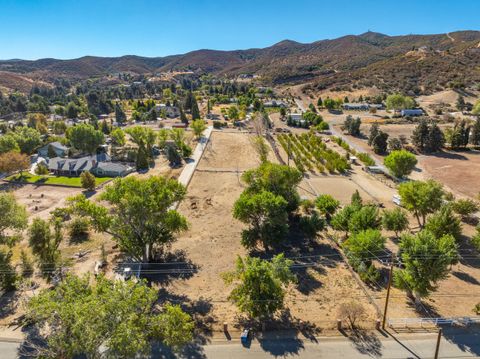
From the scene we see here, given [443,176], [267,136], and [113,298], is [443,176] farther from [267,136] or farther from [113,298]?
[113,298]

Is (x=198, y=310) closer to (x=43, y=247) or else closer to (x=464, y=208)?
(x=43, y=247)

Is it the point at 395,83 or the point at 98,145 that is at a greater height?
the point at 395,83

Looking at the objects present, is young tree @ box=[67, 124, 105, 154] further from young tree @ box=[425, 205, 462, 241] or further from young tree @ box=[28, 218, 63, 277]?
young tree @ box=[425, 205, 462, 241]

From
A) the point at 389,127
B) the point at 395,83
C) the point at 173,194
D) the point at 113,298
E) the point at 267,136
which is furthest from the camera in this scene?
the point at 395,83

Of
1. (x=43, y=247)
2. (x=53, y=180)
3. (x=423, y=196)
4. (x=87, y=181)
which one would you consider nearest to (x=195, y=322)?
(x=43, y=247)

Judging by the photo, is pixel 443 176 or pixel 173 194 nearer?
pixel 173 194

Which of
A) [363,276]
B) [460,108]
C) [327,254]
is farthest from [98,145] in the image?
[460,108]

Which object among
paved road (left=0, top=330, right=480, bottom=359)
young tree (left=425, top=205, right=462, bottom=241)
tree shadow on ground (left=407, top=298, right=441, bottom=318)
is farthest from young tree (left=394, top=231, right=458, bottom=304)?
young tree (left=425, top=205, right=462, bottom=241)
